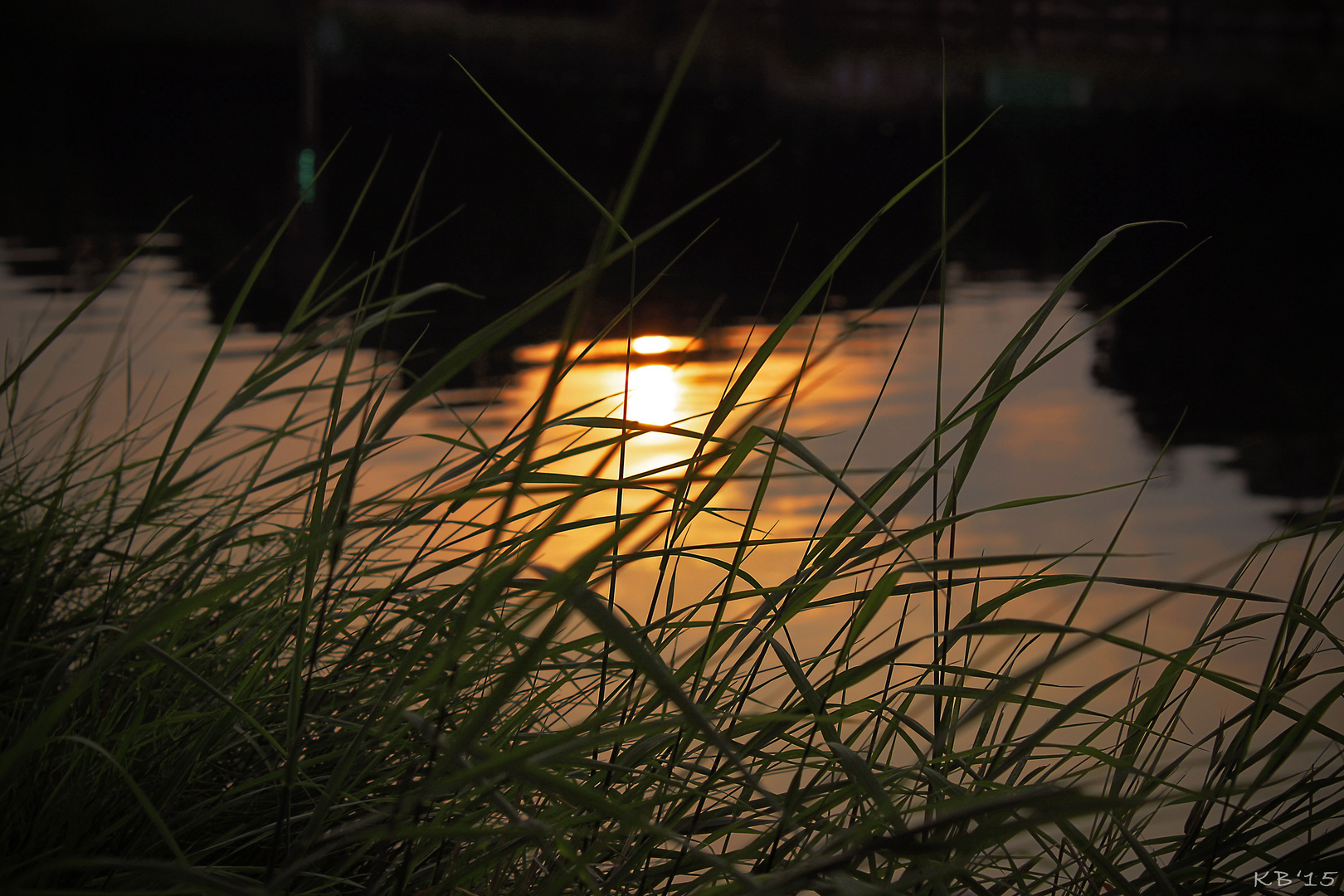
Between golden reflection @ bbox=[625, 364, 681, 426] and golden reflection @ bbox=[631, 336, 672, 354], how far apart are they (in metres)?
0.28

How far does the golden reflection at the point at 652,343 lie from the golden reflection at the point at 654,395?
0.28 m

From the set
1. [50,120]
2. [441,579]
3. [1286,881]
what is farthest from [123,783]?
[50,120]

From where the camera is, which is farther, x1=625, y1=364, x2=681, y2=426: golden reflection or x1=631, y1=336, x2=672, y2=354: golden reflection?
x1=631, y1=336, x2=672, y2=354: golden reflection

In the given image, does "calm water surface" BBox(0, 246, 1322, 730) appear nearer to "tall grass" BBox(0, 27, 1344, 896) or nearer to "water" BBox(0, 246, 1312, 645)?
"water" BBox(0, 246, 1312, 645)

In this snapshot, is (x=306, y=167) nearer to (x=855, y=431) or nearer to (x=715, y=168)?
(x=715, y=168)

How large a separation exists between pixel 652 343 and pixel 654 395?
843 millimetres

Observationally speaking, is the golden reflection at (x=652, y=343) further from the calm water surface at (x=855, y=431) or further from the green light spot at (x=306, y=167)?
the green light spot at (x=306, y=167)

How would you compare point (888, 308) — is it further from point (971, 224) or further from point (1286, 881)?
point (1286, 881)

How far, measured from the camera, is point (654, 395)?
2.99 meters

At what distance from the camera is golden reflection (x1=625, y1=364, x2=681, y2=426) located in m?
2.61
